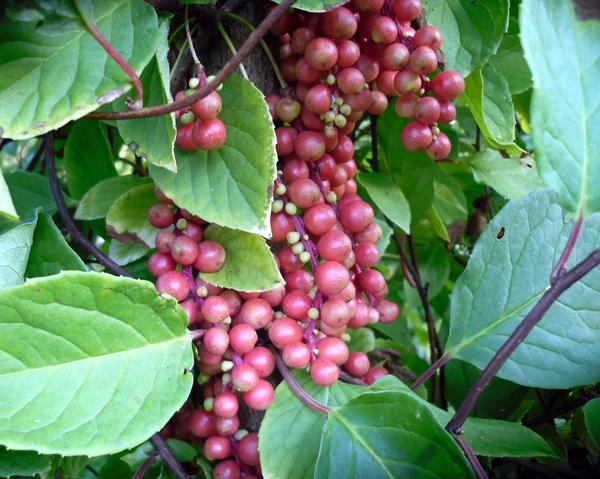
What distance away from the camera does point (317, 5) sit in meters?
0.50

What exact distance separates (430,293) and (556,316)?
0.44 meters

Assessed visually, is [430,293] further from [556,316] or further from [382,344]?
[556,316]

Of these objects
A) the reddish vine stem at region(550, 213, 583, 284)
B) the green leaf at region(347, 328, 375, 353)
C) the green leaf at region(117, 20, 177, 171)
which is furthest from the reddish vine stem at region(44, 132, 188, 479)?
the reddish vine stem at region(550, 213, 583, 284)

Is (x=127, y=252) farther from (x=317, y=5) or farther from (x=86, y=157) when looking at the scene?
(x=317, y=5)

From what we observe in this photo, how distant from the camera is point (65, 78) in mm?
482

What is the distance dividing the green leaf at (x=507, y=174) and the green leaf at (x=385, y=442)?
36 cm

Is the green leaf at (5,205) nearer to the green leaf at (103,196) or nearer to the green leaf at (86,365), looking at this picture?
the green leaf at (86,365)

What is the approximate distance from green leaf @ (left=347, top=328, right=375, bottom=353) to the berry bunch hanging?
0.38m

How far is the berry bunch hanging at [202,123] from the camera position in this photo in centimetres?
51

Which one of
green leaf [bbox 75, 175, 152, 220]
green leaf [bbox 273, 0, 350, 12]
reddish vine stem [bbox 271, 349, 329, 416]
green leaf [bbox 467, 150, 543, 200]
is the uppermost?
green leaf [bbox 273, 0, 350, 12]

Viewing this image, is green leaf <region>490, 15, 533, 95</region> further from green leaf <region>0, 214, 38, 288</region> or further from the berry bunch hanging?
green leaf <region>0, 214, 38, 288</region>

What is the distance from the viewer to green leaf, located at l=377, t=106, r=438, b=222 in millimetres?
834

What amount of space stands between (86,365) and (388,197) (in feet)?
1.39

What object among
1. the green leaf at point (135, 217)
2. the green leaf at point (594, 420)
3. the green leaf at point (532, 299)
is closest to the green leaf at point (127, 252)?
the green leaf at point (135, 217)
